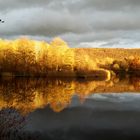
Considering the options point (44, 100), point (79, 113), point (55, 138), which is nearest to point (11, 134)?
point (55, 138)

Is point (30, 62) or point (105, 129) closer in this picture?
point (105, 129)

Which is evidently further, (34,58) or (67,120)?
(34,58)

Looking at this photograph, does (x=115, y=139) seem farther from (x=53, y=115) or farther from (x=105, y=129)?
(x=53, y=115)

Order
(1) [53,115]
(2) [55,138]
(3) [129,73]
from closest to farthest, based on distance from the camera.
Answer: (2) [55,138]
(1) [53,115]
(3) [129,73]

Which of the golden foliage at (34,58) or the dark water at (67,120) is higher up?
the golden foliage at (34,58)

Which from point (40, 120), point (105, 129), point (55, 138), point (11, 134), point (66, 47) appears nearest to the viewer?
point (11, 134)

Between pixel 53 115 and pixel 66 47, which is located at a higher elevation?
pixel 66 47

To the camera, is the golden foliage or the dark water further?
the golden foliage

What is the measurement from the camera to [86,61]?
105 m

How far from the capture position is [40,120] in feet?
107

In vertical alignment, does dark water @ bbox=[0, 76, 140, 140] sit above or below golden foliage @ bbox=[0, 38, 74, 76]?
below

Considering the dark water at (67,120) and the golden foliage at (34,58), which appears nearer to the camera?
the dark water at (67,120)

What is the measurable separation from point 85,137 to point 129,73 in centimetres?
11544

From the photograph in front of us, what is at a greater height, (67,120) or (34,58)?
(34,58)
